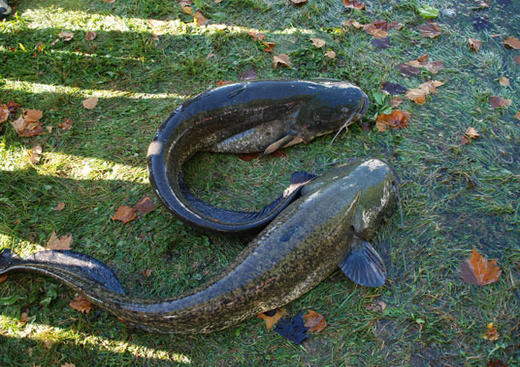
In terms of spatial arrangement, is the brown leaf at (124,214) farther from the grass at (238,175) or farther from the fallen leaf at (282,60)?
the fallen leaf at (282,60)

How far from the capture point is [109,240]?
3367mm

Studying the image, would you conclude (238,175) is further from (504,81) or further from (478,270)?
(504,81)

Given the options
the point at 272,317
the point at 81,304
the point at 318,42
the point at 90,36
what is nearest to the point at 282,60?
the point at 318,42

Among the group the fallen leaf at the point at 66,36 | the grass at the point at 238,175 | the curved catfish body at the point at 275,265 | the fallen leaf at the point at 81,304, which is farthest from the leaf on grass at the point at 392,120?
the fallen leaf at the point at 66,36

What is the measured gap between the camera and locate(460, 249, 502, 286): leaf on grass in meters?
3.00

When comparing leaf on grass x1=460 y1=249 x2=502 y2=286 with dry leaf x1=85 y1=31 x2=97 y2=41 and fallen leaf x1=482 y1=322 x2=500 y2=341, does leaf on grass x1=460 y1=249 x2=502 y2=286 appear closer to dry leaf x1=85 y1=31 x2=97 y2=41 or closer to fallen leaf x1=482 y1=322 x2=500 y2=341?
fallen leaf x1=482 y1=322 x2=500 y2=341

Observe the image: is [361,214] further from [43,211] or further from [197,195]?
[43,211]

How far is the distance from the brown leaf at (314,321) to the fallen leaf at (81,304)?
169cm

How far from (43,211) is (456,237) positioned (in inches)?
149

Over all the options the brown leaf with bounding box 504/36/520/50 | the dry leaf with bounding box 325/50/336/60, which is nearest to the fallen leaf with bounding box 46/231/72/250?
the dry leaf with bounding box 325/50/336/60

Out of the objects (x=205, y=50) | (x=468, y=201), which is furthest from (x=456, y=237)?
(x=205, y=50)

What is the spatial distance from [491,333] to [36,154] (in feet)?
14.6

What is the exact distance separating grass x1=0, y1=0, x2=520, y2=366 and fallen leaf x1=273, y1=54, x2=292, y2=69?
127 millimetres

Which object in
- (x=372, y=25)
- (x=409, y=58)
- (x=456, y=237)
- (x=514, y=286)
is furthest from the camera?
(x=372, y=25)
